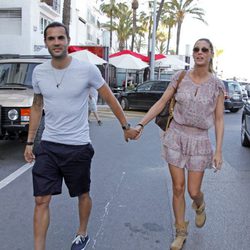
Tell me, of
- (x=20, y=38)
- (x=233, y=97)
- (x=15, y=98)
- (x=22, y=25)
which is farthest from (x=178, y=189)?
(x=22, y=25)

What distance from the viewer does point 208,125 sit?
3.78 metres

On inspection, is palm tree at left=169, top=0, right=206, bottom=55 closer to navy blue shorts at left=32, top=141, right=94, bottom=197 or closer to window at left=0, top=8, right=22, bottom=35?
window at left=0, top=8, right=22, bottom=35

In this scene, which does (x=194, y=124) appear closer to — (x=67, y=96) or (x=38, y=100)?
(x=67, y=96)

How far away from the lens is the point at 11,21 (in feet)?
103

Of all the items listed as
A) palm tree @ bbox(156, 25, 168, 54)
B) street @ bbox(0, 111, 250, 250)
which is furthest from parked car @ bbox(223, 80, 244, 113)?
palm tree @ bbox(156, 25, 168, 54)

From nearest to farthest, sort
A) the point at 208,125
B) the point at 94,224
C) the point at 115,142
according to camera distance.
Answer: the point at 208,125 < the point at 94,224 < the point at 115,142

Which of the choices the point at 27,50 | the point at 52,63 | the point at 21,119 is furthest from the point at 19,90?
the point at 27,50

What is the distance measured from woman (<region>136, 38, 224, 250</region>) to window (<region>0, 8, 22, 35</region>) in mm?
29226

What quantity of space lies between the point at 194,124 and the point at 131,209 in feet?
5.67

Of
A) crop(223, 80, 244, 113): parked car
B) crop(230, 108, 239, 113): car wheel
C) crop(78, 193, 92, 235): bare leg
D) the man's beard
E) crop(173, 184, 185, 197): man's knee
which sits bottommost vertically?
crop(230, 108, 239, 113): car wheel

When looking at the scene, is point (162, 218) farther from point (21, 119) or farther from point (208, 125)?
point (21, 119)

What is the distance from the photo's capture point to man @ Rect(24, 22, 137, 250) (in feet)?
11.0

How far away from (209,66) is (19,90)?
5.22m

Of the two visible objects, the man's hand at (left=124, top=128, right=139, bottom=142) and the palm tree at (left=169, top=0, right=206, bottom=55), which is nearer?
the man's hand at (left=124, top=128, right=139, bottom=142)
